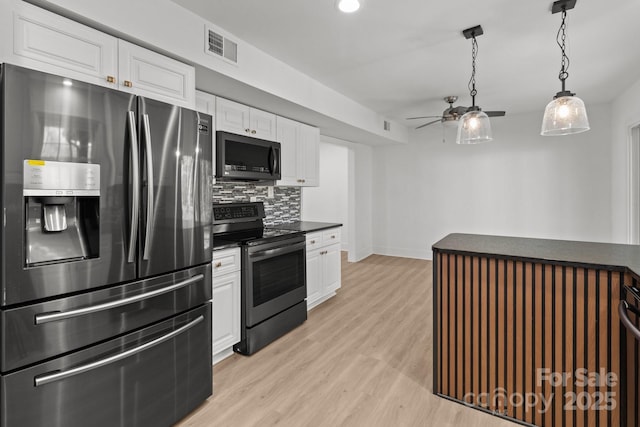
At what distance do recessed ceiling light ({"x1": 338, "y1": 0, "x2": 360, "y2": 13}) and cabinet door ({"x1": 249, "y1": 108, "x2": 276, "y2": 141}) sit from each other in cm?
143

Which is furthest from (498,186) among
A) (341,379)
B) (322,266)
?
(341,379)

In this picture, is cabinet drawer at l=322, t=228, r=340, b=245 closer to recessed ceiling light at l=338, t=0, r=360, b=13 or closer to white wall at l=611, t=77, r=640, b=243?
recessed ceiling light at l=338, t=0, r=360, b=13

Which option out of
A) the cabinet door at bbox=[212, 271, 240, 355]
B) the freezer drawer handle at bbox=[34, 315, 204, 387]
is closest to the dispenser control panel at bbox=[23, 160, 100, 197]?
the freezer drawer handle at bbox=[34, 315, 204, 387]

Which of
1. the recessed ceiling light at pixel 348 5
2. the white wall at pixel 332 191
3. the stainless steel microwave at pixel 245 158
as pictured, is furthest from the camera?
the white wall at pixel 332 191

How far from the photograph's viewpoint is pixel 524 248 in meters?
2.06

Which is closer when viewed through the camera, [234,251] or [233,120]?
[234,251]

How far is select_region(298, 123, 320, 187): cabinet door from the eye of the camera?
13.2ft

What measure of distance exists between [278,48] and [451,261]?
7.19 feet

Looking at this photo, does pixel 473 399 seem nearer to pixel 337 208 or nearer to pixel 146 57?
pixel 146 57

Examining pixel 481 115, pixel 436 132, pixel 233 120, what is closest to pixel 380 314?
pixel 481 115

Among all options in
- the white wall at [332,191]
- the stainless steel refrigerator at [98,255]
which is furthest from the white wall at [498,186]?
the stainless steel refrigerator at [98,255]

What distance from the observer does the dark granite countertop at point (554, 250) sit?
5.55 feet

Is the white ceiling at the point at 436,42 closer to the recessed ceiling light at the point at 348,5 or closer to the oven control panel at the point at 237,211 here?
the recessed ceiling light at the point at 348,5

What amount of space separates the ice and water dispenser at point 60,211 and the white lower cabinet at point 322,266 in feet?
7.29
